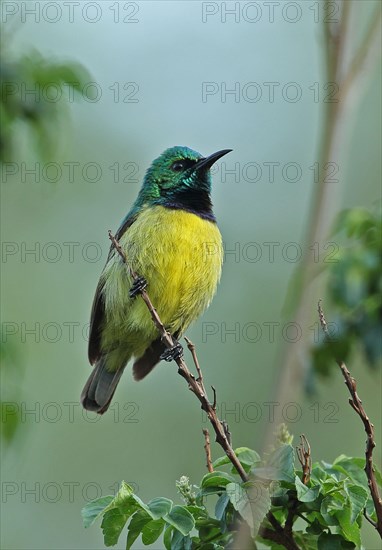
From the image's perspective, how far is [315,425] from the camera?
31.7ft

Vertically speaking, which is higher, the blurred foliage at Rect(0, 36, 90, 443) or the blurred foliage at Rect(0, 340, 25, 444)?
the blurred foliage at Rect(0, 36, 90, 443)

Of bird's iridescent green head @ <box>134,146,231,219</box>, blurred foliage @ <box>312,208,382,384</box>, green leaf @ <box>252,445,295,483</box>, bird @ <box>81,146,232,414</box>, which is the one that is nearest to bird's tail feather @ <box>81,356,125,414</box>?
bird @ <box>81,146,232,414</box>

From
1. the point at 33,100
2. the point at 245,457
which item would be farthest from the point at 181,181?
the point at 245,457

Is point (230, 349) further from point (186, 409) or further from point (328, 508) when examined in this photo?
point (328, 508)

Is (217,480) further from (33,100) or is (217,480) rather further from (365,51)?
(33,100)

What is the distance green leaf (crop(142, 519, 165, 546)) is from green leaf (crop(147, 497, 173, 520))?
0.06 metres

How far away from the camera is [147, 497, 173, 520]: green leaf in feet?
9.61

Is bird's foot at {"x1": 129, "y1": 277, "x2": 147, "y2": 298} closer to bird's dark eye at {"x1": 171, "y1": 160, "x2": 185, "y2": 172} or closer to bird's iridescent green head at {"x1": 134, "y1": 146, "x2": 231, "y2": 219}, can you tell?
bird's iridescent green head at {"x1": 134, "y1": 146, "x2": 231, "y2": 219}

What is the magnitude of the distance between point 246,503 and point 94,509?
532mm

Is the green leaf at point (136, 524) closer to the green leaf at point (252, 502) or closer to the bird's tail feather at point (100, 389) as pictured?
the green leaf at point (252, 502)

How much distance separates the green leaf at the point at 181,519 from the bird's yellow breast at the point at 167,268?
2.84 meters

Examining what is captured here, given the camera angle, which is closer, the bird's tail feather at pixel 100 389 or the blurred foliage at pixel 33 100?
the blurred foliage at pixel 33 100

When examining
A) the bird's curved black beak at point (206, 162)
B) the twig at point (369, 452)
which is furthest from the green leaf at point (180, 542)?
the bird's curved black beak at point (206, 162)

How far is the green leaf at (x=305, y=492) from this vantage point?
2.91 meters
